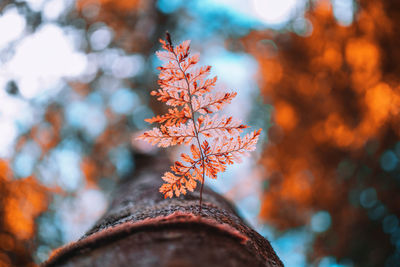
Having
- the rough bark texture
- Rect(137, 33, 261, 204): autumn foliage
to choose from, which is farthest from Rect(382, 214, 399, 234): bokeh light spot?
Rect(137, 33, 261, 204): autumn foliage

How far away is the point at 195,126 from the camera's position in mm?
930

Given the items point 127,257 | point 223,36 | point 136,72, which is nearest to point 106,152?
point 136,72

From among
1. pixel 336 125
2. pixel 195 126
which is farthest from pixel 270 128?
pixel 195 126

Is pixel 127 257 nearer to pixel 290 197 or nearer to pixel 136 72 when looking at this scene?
pixel 290 197

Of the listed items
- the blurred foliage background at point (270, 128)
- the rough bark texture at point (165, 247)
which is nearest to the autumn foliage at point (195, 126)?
the rough bark texture at point (165, 247)

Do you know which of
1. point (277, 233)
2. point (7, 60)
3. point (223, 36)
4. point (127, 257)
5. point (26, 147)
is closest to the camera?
point (127, 257)

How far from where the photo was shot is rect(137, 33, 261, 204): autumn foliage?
2.89 feet

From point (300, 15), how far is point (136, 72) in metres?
3.11

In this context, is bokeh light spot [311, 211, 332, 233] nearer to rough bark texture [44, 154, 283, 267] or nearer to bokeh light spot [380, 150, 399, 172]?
bokeh light spot [380, 150, 399, 172]

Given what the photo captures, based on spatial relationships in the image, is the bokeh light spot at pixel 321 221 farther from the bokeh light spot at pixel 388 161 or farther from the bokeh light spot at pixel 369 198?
the bokeh light spot at pixel 388 161

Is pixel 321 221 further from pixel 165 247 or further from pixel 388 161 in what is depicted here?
pixel 165 247

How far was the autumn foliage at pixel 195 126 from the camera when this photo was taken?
2.89 ft

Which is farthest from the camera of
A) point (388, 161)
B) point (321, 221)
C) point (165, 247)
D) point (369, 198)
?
point (321, 221)

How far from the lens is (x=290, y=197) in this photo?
3.51 meters
